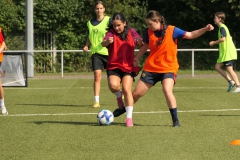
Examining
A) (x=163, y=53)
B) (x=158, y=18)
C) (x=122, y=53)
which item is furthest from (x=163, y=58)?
(x=122, y=53)

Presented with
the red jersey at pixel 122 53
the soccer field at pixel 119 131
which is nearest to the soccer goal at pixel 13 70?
the soccer field at pixel 119 131

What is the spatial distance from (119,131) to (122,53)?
1485mm

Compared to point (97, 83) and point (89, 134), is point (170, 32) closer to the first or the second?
point (89, 134)

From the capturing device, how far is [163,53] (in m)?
9.60

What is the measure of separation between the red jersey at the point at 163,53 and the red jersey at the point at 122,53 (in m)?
0.44

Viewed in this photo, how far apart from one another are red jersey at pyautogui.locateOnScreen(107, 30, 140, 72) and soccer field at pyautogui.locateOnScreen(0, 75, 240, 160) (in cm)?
87

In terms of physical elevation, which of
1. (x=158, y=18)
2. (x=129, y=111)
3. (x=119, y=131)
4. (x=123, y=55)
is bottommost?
(x=119, y=131)

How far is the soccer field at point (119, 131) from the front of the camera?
720 cm

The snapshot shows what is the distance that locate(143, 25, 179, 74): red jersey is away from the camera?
9578 mm

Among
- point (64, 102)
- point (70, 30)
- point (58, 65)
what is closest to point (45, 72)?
point (58, 65)

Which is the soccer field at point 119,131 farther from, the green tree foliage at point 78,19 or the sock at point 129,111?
the green tree foliage at point 78,19

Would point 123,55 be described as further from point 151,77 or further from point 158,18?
point 158,18

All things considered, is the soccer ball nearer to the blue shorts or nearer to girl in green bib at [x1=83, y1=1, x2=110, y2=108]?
the blue shorts

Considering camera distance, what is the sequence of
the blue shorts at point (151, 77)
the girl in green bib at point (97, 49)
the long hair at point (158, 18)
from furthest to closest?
the girl in green bib at point (97, 49) → the blue shorts at point (151, 77) → the long hair at point (158, 18)
